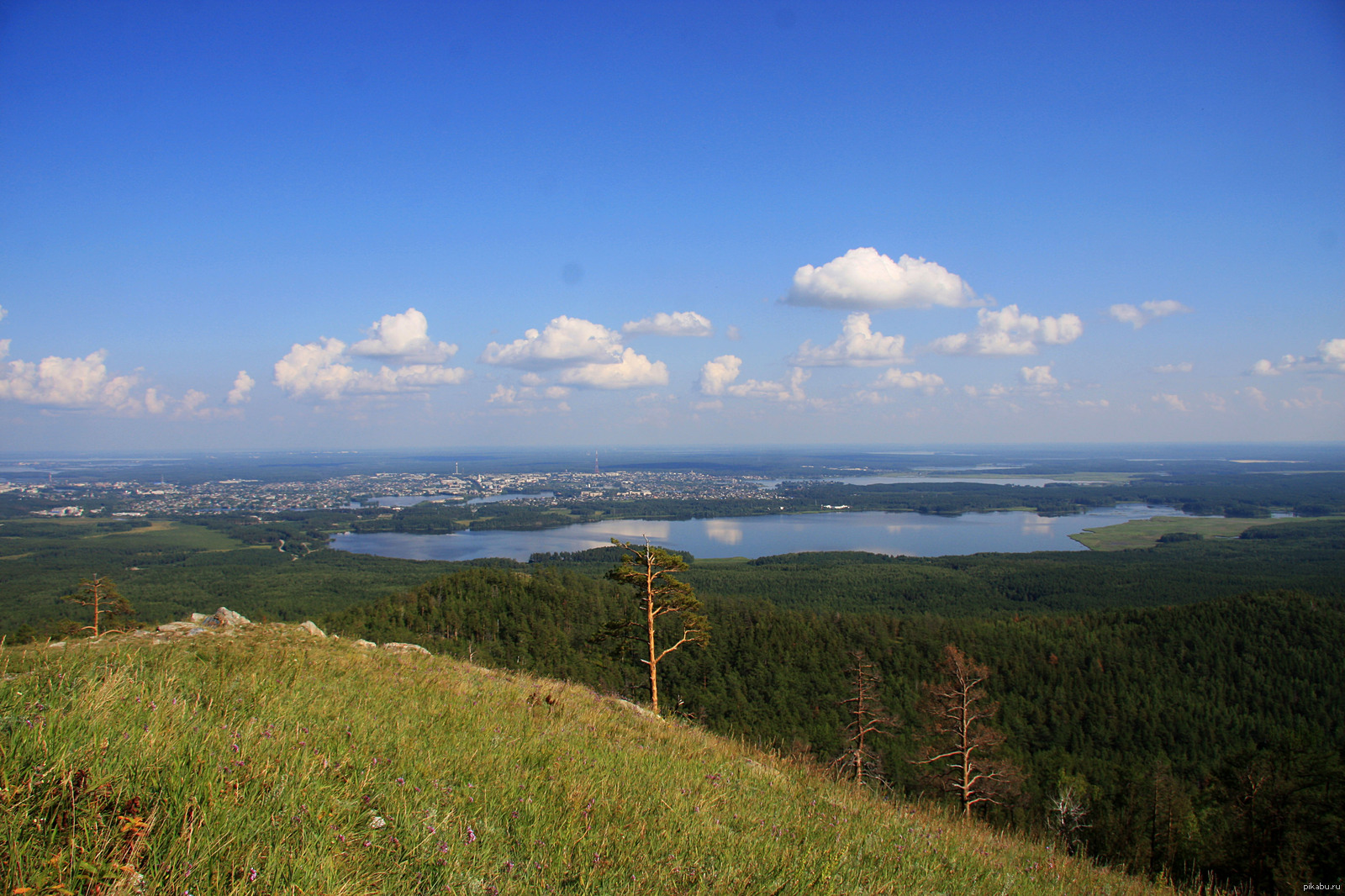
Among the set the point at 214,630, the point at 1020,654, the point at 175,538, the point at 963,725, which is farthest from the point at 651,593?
the point at 175,538

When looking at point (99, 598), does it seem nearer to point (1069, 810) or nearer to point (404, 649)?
point (404, 649)

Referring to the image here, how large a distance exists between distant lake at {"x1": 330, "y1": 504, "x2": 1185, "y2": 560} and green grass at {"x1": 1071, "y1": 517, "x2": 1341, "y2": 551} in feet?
12.3

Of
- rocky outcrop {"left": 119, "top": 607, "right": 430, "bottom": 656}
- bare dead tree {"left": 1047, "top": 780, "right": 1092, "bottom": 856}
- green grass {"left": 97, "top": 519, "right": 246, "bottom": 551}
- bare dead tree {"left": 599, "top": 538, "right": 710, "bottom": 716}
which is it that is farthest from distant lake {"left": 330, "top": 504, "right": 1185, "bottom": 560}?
rocky outcrop {"left": 119, "top": 607, "right": 430, "bottom": 656}

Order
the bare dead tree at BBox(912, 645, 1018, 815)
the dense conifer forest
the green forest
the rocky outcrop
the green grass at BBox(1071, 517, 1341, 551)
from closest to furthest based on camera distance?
the rocky outcrop, the bare dead tree at BBox(912, 645, 1018, 815), the dense conifer forest, the green forest, the green grass at BBox(1071, 517, 1341, 551)

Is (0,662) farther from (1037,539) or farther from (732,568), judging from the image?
(1037,539)

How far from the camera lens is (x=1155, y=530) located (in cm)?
12069

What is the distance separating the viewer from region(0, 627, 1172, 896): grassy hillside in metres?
2.09

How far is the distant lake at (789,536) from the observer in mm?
106812

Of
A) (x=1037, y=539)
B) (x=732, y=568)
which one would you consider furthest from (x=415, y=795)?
(x=1037, y=539)

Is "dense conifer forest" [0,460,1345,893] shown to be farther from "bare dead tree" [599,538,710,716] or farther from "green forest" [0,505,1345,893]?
"bare dead tree" [599,538,710,716]

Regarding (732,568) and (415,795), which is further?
(732,568)

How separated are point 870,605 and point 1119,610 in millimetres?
24061

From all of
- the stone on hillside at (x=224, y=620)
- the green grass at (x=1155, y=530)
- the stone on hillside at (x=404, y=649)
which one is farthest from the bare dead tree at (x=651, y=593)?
the green grass at (x=1155, y=530)

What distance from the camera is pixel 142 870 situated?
78.1 inches
